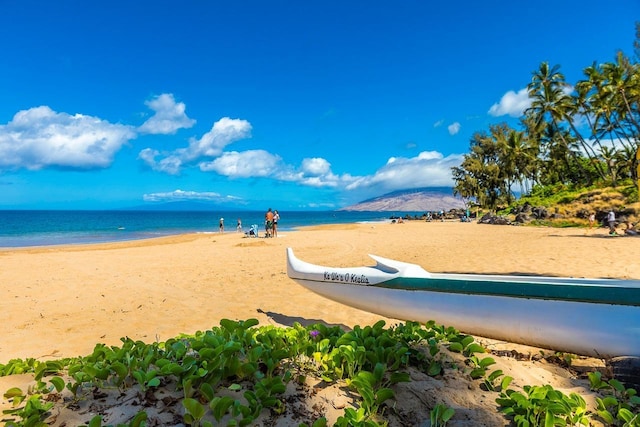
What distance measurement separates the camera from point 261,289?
807cm

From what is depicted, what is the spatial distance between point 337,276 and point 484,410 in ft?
9.69

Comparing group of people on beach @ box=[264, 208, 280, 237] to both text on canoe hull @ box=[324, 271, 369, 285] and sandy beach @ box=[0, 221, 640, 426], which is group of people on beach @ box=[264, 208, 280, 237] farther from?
text on canoe hull @ box=[324, 271, 369, 285]

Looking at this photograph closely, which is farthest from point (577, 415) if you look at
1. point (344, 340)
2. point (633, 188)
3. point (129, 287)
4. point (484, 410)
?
point (633, 188)

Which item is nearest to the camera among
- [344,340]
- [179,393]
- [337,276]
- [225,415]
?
[225,415]

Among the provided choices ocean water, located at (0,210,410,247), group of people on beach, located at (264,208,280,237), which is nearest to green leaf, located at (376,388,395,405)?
group of people on beach, located at (264,208,280,237)

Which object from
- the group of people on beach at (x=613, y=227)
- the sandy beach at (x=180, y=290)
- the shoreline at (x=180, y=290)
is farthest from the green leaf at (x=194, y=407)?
the group of people on beach at (x=613, y=227)

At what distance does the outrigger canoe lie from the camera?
3.27 m

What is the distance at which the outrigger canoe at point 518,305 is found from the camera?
3.27 metres

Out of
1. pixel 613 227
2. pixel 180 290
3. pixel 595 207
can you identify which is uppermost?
pixel 595 207

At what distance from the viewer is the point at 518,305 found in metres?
3.72

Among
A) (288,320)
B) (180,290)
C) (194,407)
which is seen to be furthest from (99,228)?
(194,407)

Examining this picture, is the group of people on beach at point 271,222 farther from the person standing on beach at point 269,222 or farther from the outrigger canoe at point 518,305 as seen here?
the outrigger canoe at point 518,305

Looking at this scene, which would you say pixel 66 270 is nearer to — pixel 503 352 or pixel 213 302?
pixel 213 302

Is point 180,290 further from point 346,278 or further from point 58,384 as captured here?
point 58,384
